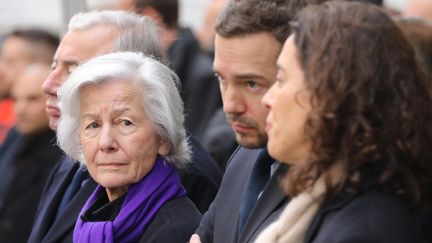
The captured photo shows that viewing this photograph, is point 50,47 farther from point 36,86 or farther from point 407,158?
point 407,158

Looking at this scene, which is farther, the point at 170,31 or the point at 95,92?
the point at 170,31

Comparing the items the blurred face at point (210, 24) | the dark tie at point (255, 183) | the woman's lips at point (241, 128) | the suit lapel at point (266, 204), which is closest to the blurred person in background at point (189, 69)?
the blurred face at point (210, 24)

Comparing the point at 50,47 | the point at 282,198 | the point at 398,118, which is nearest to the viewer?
the point at 398,118

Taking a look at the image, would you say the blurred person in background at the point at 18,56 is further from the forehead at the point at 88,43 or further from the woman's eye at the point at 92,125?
the woman's eye at the point at 92,125

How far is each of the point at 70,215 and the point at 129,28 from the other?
0.98 metres

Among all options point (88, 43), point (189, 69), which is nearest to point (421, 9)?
point (189, 69)

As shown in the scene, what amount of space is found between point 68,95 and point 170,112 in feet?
1.48

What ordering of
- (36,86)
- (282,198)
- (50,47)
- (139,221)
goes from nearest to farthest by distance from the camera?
(282,198), (139,221), (36,86), (50,47)

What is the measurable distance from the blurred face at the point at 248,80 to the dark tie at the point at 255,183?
0.15 metres

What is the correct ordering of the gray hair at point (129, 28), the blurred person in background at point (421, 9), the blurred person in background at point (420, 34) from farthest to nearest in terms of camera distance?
the blurred person in background at point (421, 9), the blurred person in background at point (420, 34), the gray hair at point (129, 28)

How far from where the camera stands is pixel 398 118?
2.97 m

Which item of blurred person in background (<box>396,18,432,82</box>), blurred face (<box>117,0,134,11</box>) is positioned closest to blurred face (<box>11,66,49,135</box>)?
blurred face (<box>117,0,134,11</box>)

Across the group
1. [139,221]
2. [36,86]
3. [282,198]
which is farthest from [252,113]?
[36,86]

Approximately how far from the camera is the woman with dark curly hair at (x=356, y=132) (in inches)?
116
